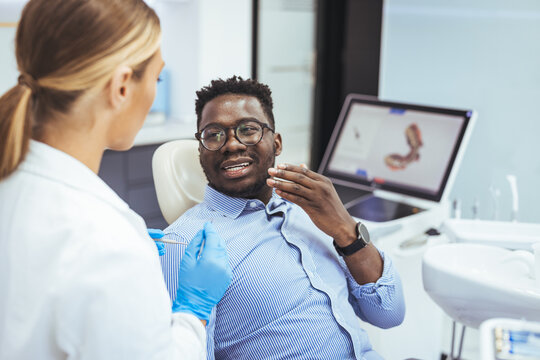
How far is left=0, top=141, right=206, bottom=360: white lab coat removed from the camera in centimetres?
80

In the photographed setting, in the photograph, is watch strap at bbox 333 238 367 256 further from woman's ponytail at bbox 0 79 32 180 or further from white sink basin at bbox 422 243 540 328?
woman's ponytail at bbox 0 79 32 180

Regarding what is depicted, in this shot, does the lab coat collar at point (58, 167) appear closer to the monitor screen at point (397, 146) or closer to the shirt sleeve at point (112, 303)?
the shirt sleeve at point (112, 303)

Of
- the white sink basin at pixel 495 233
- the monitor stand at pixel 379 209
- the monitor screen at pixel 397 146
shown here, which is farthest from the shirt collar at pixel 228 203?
the monitor screen at pixel 397 146

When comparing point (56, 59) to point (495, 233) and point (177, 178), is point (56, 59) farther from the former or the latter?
point (495, 233)

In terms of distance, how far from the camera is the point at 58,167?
861 mm

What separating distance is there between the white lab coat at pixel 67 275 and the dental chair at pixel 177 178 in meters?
0.69

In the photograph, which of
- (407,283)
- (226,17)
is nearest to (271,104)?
(407,283)

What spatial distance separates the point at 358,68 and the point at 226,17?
902 mm

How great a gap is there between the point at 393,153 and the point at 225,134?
982 mm

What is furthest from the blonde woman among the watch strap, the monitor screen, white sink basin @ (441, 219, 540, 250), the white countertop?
the white countertop

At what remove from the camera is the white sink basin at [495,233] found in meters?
1.58

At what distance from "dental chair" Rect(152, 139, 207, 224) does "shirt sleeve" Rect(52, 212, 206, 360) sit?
2.25 ft

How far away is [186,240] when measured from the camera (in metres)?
1.35

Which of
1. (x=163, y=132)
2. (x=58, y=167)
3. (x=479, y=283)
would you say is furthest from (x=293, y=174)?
(x=163, y=132)
